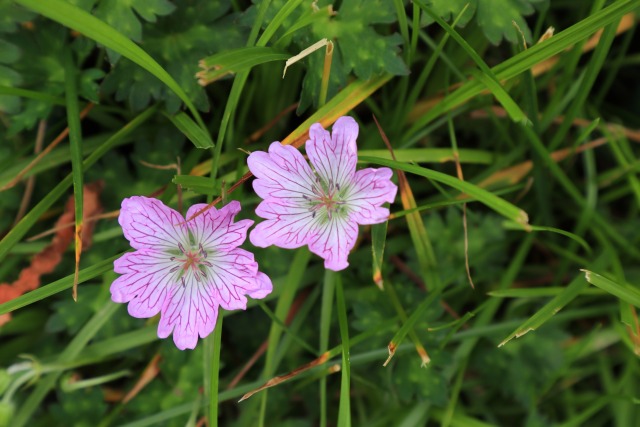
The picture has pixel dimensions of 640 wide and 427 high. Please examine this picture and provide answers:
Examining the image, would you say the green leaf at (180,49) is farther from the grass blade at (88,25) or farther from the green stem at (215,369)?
the green stem at (215,369)

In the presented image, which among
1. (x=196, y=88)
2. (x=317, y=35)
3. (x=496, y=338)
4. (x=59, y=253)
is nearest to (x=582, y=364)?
(x=496, y=338)

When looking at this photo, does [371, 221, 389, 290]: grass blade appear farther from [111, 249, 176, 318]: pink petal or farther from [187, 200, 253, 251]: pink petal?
[111, 249, 176, 318]: pink petal

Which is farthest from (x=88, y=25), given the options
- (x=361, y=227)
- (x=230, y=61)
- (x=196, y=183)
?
(x=361, y=227)

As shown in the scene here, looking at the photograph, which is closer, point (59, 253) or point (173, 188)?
point (173, 188)

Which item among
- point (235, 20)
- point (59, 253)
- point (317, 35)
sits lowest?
point (59, 253)

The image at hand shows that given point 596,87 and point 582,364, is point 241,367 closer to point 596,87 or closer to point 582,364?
point 582,364

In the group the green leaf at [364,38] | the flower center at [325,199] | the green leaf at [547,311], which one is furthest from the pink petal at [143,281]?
the green leaf at [547,311]

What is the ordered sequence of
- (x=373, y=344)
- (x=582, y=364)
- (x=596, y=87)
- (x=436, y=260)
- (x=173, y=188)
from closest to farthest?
(x=173, y=188)
(x=373, y=344)
(x=436, y=260)
(x=582, y=364)
(x=596, y=87)
